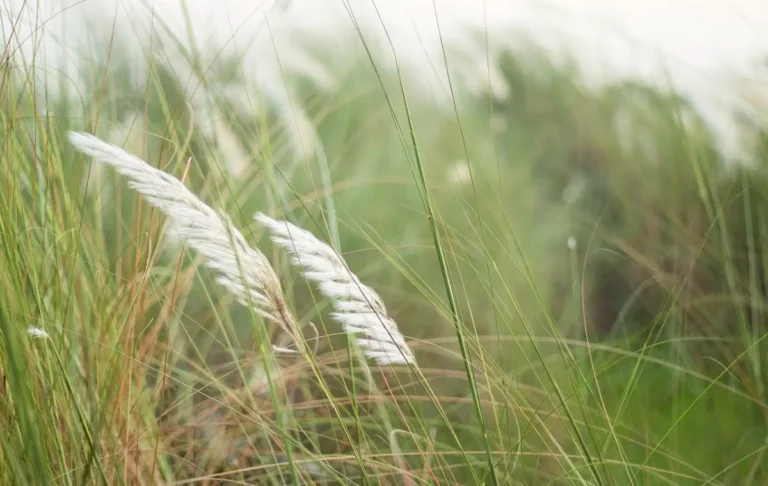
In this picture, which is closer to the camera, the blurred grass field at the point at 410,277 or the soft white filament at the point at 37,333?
the soft white filament at the point at 37,333

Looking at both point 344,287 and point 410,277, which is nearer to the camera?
point 344,287

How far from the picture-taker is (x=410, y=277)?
76 centimetres

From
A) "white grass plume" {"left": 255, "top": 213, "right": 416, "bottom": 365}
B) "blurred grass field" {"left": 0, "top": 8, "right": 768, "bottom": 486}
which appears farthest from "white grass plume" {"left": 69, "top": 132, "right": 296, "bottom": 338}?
"blurred grass field" {"left": 0, "top": 8, "right": 768, "bottom": 486}

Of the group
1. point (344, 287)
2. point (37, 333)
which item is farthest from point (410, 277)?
point (37, 333)

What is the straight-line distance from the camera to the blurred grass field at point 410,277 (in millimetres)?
750

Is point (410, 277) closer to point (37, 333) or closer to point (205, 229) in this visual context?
point (205, 229)

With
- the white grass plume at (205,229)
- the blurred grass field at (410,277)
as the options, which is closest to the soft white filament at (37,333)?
the blurred grass field at (410,277)

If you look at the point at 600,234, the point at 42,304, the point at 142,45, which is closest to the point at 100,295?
the point at 42,304

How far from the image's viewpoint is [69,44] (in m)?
0.82

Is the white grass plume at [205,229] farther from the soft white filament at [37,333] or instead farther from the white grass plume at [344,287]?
the soft white filament at [37,333]

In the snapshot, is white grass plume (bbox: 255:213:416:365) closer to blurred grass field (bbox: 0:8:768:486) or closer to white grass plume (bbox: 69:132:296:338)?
white grass plume (bbox: 69:132:296:338)

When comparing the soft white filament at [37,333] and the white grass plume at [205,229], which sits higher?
the white grass plume at [205,229]

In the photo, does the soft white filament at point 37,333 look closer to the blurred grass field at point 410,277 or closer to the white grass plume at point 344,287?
the blurred grass field at point 410,277

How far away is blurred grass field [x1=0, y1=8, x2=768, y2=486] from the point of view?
0.75m
